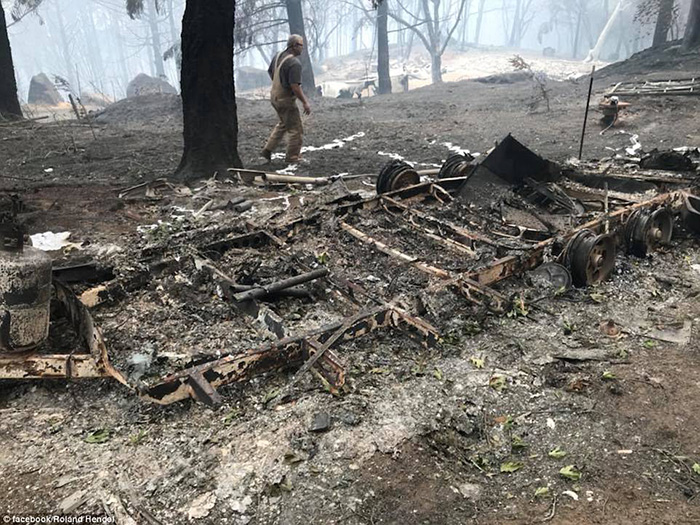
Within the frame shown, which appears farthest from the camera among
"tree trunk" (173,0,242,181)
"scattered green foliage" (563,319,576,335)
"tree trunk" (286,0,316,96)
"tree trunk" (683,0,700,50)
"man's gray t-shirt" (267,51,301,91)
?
"tree trunk" (286,0,316,96)

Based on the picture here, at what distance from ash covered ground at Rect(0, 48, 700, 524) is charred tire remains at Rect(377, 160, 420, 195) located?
0.99 meters

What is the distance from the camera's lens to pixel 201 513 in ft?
8.57

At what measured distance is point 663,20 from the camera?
81.6 feet

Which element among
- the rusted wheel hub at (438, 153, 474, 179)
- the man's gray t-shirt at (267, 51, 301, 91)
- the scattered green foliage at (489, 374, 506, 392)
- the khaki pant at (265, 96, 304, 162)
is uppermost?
the man's gray t-shirt at (267, 51, 301, 91)

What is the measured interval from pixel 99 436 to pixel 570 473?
9.50 feet

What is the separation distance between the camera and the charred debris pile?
3449 millimetres

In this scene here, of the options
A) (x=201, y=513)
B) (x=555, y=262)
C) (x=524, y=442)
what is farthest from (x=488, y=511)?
(x=555, y=262)

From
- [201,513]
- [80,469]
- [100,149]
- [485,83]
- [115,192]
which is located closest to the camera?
[201,513]

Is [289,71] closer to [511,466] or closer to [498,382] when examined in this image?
[498,382]

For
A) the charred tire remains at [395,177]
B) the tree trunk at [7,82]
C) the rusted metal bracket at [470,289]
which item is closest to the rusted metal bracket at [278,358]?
the rusted metal bracket at [470,289]

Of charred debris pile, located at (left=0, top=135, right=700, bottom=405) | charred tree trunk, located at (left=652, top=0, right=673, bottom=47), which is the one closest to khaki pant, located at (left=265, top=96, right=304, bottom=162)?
charred debris pile, located at (left=0, top=135, right=700, bottom=405)

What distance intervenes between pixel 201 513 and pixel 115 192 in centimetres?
720

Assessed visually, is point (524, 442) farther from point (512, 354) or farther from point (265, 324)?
point (265, 324)

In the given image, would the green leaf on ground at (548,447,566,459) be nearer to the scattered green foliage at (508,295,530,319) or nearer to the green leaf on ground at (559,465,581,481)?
the green leaf on ground at (559,465,581,481)
